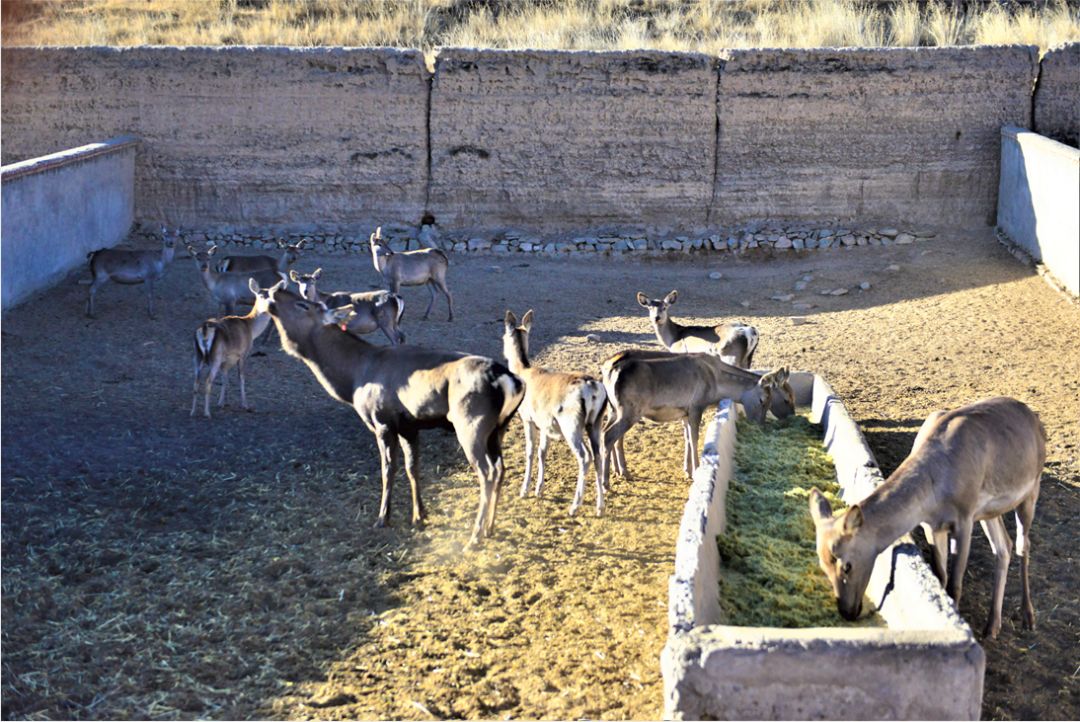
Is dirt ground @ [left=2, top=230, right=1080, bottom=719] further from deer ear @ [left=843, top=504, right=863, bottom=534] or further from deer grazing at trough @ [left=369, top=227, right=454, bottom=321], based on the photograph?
deer ear @ [left=843, top=504, right=863, bottom=534]

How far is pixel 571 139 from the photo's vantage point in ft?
67.4

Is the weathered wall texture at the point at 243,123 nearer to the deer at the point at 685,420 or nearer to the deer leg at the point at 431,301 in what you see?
the deer leg at the point at 431,301

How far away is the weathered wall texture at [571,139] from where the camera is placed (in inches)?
797

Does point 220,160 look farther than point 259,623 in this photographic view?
Yes

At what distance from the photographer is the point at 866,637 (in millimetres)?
5902

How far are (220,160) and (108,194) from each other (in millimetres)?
1998

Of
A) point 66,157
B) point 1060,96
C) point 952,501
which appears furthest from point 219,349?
point 1060,96

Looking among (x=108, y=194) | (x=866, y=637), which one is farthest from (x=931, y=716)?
(x=108, y=194)

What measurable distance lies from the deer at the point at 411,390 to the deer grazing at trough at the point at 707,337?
399 centimetres

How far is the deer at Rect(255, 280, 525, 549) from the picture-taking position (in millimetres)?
9547

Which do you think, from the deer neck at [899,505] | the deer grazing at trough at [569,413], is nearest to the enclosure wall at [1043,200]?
the deer grazing at trough at [569,413]

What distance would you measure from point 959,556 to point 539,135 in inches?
551

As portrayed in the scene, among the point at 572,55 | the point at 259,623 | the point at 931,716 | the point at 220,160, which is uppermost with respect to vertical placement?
the point at 572,55

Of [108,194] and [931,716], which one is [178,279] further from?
[931,716]
